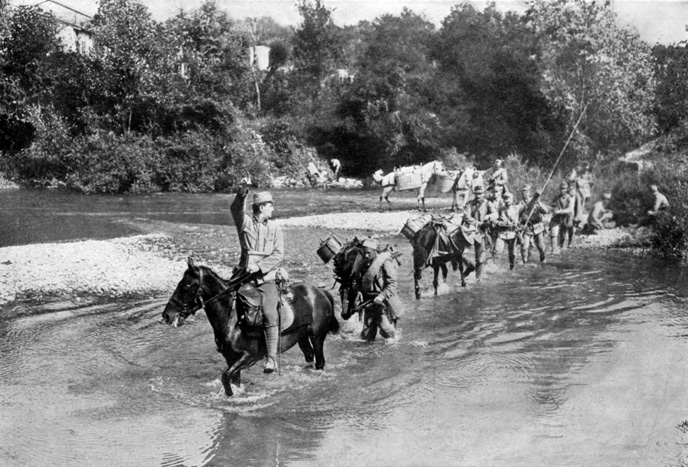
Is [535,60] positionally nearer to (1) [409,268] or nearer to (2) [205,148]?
(2) [205,148]

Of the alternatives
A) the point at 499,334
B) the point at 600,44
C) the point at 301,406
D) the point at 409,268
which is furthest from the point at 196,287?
the point at 600,44

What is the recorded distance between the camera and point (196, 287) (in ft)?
27.6

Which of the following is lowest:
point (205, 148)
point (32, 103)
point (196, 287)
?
point (196, 287)

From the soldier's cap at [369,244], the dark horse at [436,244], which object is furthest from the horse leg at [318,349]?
the dark horse at [436,244]

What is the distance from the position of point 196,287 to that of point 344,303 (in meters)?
3.73

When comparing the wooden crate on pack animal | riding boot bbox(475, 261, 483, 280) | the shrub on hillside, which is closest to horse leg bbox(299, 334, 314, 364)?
riding boot bbox(475, 261, 483, 280)

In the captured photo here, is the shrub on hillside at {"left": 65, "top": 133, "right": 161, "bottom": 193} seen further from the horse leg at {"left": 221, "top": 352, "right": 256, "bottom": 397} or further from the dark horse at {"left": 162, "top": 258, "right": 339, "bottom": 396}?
the horse leg at {"left": 221, "top": 352, "right": 256, "bottom": 397}

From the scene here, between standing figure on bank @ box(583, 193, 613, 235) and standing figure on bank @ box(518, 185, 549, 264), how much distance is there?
422cm

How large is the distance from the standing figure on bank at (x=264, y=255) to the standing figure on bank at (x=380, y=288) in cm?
252

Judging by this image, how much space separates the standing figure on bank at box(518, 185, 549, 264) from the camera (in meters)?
18.8

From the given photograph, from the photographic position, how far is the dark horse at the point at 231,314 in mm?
8406

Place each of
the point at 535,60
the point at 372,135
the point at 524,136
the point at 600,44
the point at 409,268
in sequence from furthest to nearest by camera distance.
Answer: the point at 372,135
the point at 524,136
the point at 535,60
the point at 600,44
the point at 409,268

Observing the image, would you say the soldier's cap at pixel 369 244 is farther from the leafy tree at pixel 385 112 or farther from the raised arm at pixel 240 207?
the leafy tree at pixel 385 112

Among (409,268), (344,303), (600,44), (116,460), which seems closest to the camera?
(116,460)
